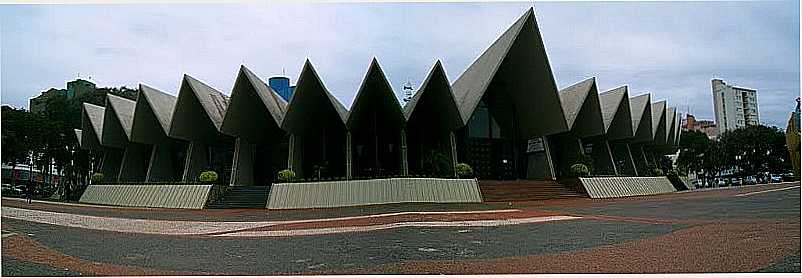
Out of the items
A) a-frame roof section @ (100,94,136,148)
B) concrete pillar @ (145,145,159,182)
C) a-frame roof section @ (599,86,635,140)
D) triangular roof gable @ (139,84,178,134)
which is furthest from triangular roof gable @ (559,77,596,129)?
a-frame roof section @ (100,94,136,148)

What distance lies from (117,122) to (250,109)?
28.1 feet

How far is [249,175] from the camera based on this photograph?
31.0 meters

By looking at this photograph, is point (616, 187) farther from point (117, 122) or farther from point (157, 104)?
point (117, 122)

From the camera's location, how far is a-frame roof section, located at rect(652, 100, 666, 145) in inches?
1422

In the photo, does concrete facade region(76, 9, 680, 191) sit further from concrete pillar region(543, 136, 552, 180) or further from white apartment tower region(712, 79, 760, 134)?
white apartment tower region(712, 79, 760, 134)

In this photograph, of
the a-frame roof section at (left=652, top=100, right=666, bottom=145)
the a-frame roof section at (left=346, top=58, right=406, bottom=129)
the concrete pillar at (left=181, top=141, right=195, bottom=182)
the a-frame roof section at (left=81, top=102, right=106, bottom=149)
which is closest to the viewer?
the a-frame roof section at (left=346, top=58, right=406, bottom=129)

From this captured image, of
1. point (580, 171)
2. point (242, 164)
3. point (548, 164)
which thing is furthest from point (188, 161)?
point (580, 171)

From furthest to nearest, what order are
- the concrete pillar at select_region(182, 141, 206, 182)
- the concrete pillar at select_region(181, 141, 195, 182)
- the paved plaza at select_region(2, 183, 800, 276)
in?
the concrete pillar at select_region(182, 141, 206, 182), the concrete pillar at select_region(181, 141, 195, 182), the paved plaza at select_region(2, 183, 800, 276)

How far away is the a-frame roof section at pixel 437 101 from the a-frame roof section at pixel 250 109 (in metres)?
6.12

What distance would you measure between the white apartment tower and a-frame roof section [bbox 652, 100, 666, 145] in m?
2.84

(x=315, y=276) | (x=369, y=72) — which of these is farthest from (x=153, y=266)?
(x=369, y=72)

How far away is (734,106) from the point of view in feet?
115

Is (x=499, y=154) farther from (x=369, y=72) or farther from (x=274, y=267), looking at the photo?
(x=274, y=267)

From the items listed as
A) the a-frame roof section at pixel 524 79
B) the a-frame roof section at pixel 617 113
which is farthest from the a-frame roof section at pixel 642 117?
the a-frame roof section at pixel 524 79
